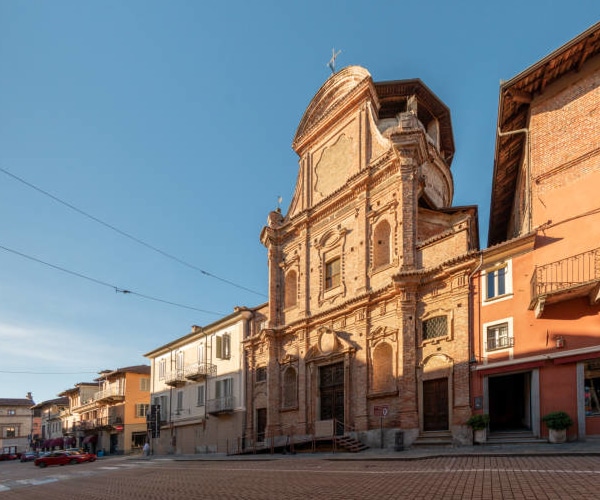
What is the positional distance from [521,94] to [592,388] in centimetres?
1060

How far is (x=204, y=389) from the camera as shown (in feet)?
128

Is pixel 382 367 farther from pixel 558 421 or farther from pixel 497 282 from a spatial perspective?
pixel 558 421

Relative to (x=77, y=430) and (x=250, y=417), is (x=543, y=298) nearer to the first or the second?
(x=250, y=417)

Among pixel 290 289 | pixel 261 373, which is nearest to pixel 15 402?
pixel 261 373

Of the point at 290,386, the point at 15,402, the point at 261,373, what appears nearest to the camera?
the point at 290,386

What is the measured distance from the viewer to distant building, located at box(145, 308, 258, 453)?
3459 cm

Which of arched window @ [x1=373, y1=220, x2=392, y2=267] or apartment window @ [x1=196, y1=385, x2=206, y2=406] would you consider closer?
arched window @ [x1=373, y1=220, x2=392, y2=267]

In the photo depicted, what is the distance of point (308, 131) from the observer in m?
31.9

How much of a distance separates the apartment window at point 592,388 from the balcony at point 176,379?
1236 inches

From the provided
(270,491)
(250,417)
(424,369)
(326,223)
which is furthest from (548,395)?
(250,417)

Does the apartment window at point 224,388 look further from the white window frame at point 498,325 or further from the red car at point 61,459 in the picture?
the white window frame at point 498,325

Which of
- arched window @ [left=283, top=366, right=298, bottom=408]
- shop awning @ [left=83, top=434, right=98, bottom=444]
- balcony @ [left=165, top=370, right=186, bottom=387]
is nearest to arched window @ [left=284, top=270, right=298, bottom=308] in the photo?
arched window @ [left=283, top=366, right=298, bottom=408]

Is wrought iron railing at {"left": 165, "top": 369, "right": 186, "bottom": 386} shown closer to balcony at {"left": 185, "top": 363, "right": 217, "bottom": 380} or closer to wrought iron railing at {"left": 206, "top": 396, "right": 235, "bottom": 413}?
balcony at {"left": 185, "top": 363, "right": 217, "bottom": 380}

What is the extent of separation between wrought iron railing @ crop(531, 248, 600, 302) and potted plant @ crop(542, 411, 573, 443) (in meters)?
3.52
